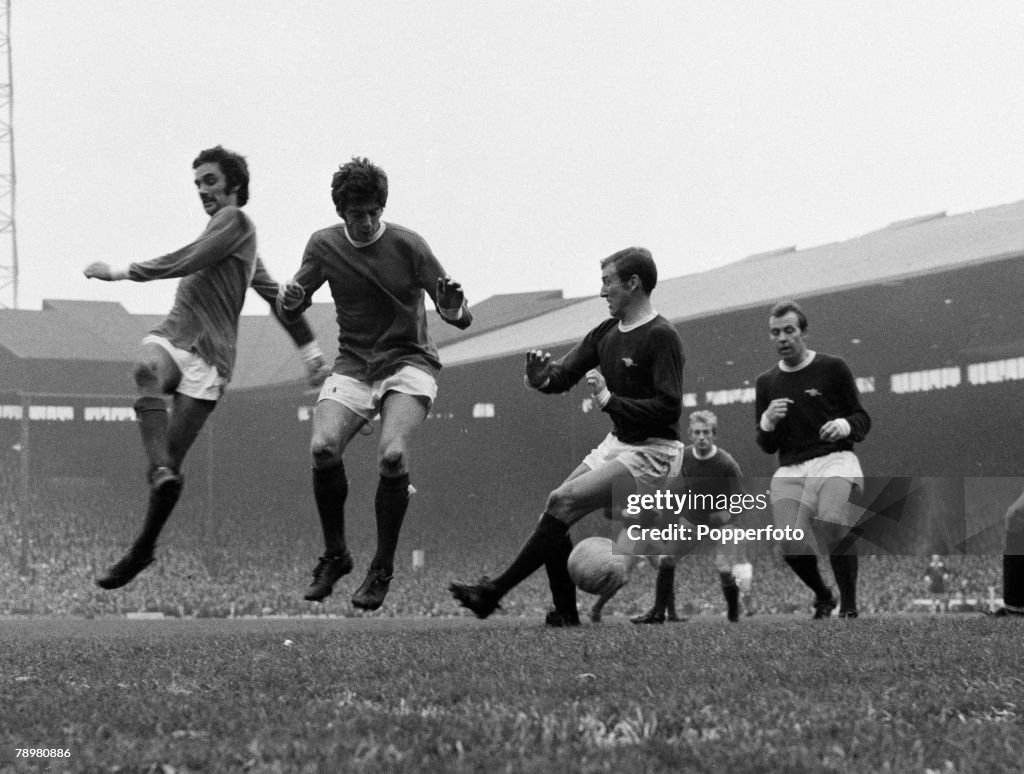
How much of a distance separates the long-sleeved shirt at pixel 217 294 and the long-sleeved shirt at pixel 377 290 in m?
0.26

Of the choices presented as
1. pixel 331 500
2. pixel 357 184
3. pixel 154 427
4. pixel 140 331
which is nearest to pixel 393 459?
pixel 331 500

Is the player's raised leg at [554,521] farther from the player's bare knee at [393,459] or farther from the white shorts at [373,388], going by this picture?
the white shorts at [373,388]

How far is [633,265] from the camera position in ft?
23.0

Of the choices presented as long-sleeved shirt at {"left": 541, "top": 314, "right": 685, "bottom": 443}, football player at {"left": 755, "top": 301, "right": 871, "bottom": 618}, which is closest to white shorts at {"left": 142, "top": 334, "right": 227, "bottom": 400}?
long-sleeved shirt at {"left": 541, "top": 314, "right": 685, "bottom": 443}

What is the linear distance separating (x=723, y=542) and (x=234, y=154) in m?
5.35

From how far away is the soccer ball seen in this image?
7.55m

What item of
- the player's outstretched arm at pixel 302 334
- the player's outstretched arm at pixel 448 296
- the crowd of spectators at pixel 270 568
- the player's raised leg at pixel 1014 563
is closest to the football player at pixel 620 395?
the player's outstretched arm at pixel 448 296

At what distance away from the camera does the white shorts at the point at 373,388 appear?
255 inches

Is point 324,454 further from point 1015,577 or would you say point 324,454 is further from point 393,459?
point 1015,577

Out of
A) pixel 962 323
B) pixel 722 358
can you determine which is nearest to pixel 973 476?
pixel 962 323

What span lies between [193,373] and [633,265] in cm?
242

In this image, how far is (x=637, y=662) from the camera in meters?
5.03

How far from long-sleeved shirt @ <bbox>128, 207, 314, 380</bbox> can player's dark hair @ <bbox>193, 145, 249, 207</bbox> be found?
0.26m

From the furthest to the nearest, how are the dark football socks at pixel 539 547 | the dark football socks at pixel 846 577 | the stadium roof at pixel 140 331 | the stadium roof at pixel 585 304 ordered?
the stadium roof at pixel 140 331, the stadium roof at pixel 585 304, the dark football socks at pixel 846 577, the dark football socks at pixel 539 547
